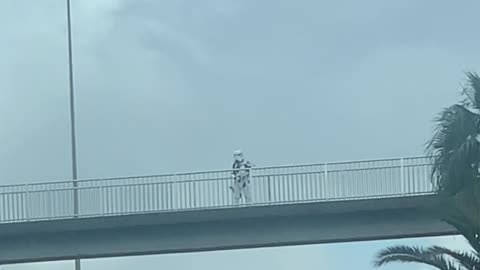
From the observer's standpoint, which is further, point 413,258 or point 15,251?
point 15,251

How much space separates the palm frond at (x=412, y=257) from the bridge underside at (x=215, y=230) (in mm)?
10686

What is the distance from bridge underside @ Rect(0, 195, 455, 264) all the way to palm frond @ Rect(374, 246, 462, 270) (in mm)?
10686

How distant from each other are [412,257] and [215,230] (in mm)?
13300

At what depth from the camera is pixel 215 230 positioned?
142 ft

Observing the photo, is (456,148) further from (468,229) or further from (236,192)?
(236,192)

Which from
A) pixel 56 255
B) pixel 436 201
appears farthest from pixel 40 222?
pixel 436 201

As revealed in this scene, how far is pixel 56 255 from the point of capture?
1738 inches

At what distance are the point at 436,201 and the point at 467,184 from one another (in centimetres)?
137

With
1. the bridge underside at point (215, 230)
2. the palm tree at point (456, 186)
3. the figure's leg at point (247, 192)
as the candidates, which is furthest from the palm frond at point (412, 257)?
the figure's leg at point (247, 192)

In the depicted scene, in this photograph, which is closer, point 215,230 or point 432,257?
point 432,257

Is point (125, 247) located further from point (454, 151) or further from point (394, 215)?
point (454, 151)

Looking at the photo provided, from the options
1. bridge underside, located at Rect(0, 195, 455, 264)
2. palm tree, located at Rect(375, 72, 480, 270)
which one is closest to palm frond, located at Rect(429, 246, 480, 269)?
palm tree, located at Rect(375, 72, 480, 270)

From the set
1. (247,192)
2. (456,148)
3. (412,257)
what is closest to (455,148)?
(456,148)

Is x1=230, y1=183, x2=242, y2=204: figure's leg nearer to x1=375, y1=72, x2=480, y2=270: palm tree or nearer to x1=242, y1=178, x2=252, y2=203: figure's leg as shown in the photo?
x1=242, y1=178, x2=252, y2=203: figure's leg
